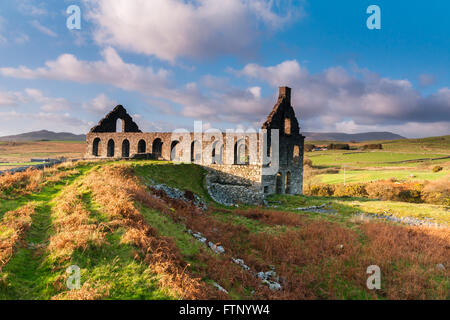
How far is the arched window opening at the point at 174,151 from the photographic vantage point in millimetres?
34850

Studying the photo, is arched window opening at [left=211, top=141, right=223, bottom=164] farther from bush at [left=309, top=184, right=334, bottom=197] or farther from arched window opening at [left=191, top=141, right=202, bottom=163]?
bush at [left=309, top=184, right=334, bottom=197]

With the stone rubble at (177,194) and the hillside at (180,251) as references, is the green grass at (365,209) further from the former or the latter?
the stone rubble at (177,194)

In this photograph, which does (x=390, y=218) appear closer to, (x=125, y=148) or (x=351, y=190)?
(x=351, y=190)

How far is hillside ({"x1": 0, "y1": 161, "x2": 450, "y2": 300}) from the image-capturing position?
22.6ft

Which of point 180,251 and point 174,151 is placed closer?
point 180,251

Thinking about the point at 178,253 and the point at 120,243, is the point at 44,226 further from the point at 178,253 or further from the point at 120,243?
the point at 178,253

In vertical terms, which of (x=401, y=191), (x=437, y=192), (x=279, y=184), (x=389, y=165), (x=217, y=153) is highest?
(x=217, y=153)

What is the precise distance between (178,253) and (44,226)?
6.02 m

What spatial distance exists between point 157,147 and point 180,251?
1186 inches

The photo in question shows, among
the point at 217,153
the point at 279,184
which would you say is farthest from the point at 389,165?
the point at 217,153

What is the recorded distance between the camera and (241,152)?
3167 cm

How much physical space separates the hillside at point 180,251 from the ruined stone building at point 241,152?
9542 millimetres

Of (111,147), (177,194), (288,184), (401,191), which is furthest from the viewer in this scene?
(401,191)
